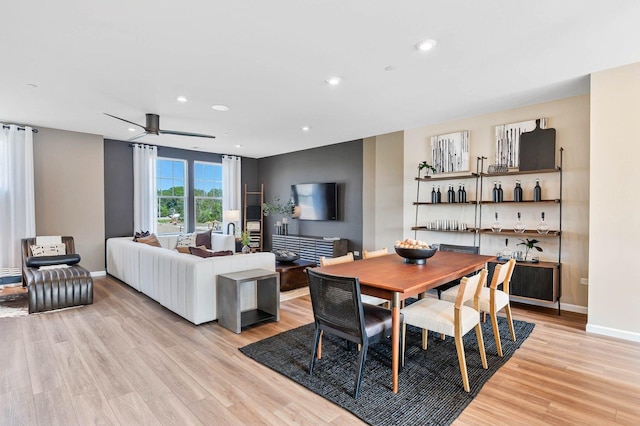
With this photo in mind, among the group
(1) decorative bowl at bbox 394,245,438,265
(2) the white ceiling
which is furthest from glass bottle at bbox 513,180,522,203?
(1) decorative bowl at bbox 394,245,438,265

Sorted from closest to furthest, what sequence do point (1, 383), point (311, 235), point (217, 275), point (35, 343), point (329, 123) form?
point (1, 383) < point (35, 343) < point (217, 275) < point (329, 123) < point (311, 235)

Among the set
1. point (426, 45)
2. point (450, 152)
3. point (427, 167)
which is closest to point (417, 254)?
point (426, 45)

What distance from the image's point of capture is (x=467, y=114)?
15.9ft

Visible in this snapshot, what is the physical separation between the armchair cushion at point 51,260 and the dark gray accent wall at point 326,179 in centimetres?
430

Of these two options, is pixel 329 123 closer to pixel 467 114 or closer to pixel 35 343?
pixel 467 114

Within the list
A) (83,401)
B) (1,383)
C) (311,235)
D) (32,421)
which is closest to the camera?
(32,421)

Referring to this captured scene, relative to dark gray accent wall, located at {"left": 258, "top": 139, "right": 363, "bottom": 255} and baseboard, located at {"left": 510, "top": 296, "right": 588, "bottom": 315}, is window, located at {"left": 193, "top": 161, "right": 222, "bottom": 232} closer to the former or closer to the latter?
dark gray accent wall, located at {"left": 258, "top": 139, "right": 363, "bottom": 255}

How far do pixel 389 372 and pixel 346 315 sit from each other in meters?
0.75

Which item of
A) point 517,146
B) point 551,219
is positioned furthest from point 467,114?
point 551,219

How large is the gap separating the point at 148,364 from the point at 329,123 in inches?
161

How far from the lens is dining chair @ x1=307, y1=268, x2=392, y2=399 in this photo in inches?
88.0

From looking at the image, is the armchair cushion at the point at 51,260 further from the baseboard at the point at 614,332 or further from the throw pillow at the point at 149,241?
the baseboard at the point at 614,332

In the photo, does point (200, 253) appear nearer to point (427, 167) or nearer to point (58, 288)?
point (58, 288)

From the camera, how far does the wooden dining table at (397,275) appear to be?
2287 mm
